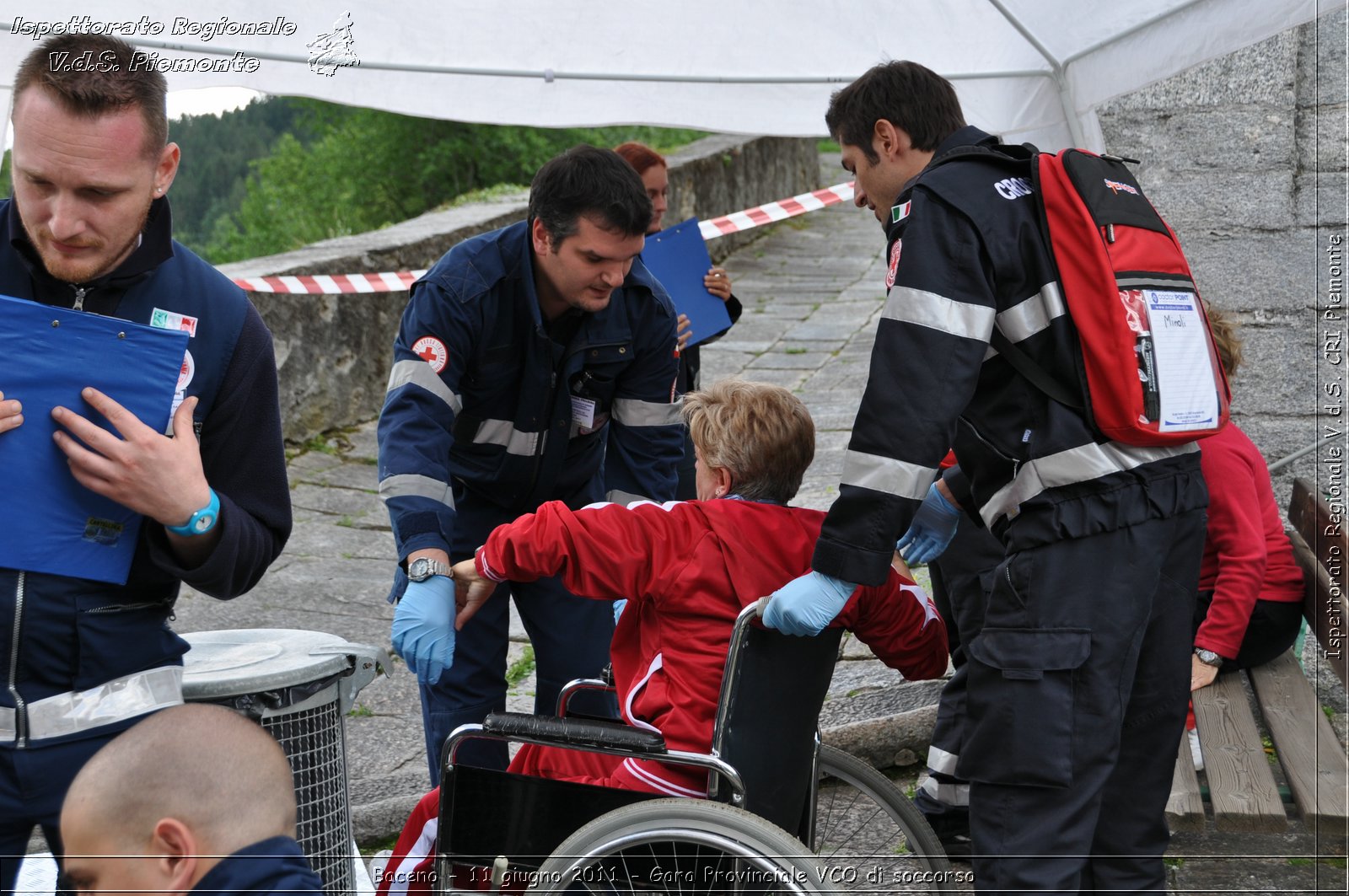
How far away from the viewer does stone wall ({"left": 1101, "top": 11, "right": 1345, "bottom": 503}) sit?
421 cm

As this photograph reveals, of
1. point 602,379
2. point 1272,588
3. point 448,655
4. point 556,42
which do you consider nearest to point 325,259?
point 556,42

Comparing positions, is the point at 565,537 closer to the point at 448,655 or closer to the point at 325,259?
the point at 448,655

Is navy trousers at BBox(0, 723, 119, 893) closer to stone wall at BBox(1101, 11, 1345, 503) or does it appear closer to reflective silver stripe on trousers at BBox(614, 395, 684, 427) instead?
reflective silver stripe on trousers at BBox(614, 395, 684, 427)

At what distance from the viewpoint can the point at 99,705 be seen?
1.82 meters

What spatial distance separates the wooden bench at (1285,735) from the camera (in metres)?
2.66

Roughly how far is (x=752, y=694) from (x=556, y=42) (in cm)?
271

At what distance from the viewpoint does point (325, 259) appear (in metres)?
6.77

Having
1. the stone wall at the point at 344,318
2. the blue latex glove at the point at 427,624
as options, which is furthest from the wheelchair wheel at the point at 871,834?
the stone wall at the point at 344,318

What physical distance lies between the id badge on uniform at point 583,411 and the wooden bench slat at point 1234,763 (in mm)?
1633

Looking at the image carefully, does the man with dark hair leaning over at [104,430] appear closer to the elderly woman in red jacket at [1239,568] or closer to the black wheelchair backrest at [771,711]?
the black wheelchair backrest at [771,711]

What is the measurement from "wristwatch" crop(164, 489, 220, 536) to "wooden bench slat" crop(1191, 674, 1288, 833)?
2.05m

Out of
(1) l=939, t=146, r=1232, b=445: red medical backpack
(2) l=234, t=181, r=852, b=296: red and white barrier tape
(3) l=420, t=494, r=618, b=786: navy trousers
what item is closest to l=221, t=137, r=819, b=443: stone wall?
(2) l=234, t=181, r=852, b=296: red and white barrier tape

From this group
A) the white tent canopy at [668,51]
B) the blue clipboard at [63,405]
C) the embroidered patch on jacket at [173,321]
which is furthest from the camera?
the white tent canopy at [668,51]

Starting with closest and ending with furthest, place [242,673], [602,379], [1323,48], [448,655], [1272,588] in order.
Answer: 1. [242,673]
2. [448,655]
3. [602,379]
4. [1272,588]
5. [1323,48]
